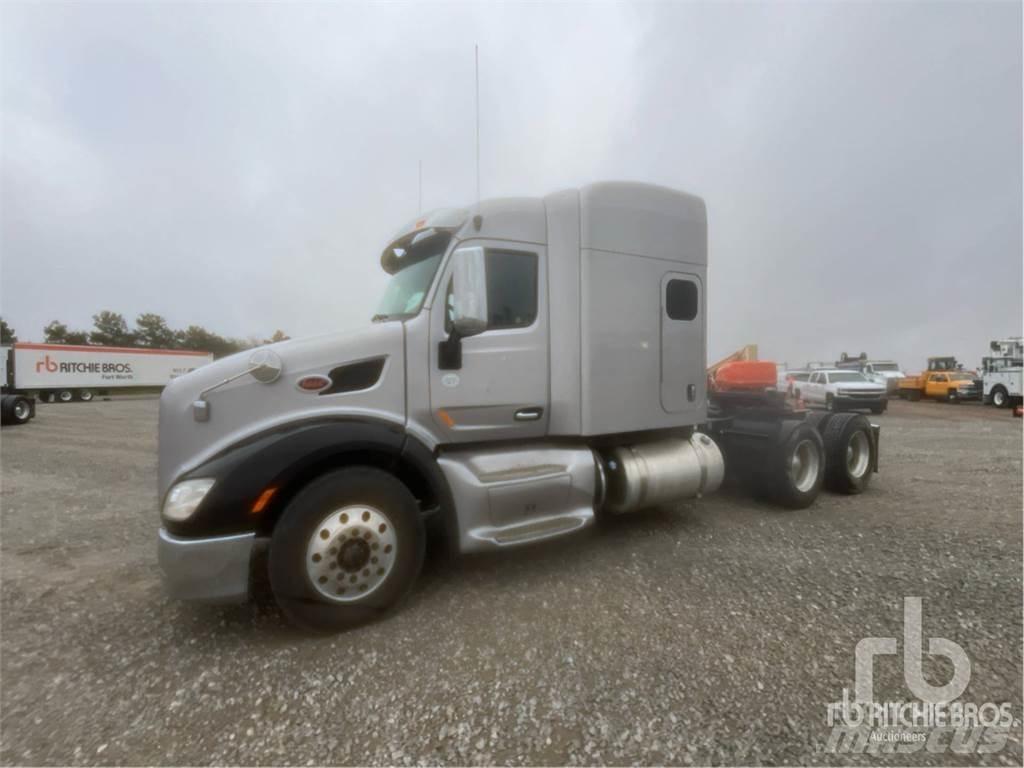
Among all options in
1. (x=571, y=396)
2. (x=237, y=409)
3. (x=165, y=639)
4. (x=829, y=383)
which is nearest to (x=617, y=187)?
(x=571, y=396)

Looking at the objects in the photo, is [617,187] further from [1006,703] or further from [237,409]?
[1006,703]

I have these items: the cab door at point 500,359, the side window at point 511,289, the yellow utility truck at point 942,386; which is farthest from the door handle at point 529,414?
the yellow utility truck at point 942,386

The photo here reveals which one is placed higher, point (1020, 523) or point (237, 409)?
point (237, 409)

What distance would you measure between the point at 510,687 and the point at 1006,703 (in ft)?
7.61

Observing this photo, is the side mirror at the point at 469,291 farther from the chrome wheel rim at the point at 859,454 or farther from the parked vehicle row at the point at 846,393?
the parked vehicle row at the point at 846,393

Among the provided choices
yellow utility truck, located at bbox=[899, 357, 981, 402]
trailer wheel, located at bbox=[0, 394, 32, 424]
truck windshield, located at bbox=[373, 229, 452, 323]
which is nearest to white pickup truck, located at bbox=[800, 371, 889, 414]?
yellow utility truck, located at bbox=[899, 357, 981, 402]

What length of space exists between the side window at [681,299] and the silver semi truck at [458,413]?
0.06 feet

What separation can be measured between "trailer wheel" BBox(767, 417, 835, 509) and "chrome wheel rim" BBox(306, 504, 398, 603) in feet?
13.6

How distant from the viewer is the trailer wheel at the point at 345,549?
2.52 meters

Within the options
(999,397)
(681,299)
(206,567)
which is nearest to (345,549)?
(206,567)

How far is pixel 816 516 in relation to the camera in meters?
4.61

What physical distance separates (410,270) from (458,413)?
1265 mm

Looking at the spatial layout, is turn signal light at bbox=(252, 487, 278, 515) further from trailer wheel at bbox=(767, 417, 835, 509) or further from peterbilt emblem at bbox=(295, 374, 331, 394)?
trailer wheel at bbox=(767, 417, 835, 509)

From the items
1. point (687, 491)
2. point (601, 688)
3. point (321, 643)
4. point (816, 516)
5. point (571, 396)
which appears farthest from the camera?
point (816, 516)
